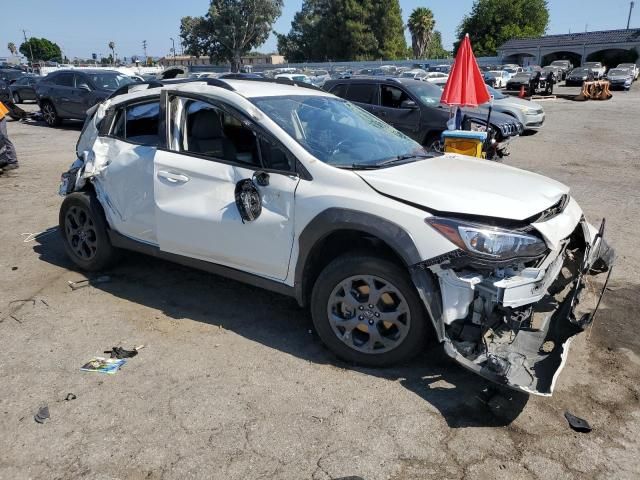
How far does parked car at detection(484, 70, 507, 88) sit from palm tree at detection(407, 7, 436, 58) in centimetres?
3628

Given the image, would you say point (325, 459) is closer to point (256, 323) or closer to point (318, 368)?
point (318, 368)

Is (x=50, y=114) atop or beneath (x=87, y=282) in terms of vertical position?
atop

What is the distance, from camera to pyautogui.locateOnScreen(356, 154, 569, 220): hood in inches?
121

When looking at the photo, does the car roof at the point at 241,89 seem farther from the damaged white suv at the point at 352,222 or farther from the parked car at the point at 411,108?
the parked car at the point at 411,108

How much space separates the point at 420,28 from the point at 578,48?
22102mm

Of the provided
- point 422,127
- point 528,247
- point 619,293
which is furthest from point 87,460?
point 422,127

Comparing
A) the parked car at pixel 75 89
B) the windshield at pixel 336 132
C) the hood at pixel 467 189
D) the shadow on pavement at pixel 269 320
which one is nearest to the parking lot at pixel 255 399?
the shadow on pavement at pixel 269 320

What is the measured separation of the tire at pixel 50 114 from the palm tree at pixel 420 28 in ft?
209

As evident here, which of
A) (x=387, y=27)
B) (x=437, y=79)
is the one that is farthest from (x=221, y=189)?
(x=387, y=27)

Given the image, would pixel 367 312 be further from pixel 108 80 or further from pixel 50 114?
pixel 50 114

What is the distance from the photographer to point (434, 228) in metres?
3.03

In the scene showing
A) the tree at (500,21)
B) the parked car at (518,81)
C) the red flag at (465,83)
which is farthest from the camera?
the tree at (500,21)

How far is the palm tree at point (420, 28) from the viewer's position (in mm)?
71150

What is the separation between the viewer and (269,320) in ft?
13.7
